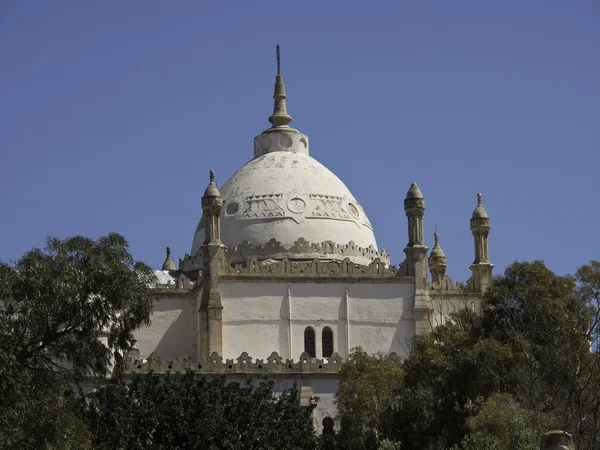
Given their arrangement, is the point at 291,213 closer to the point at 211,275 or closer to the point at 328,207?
the point at 328,207

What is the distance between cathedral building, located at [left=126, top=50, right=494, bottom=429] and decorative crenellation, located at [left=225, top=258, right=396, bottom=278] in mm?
41

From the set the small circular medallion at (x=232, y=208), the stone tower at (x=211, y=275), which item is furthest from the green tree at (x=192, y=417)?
the small circular medallion at (x=232, y=208)

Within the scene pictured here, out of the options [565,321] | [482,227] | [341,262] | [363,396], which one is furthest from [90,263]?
[482,227]

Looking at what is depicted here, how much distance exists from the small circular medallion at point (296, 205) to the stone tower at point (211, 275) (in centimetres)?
380

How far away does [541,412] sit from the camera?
4559 cm

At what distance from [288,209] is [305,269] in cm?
426

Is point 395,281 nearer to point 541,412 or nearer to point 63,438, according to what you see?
point 541,412

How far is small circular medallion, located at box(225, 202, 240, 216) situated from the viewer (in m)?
65.2

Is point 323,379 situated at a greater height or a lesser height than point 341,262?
lesser

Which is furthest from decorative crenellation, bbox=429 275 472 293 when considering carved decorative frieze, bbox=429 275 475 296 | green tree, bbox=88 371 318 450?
green tree, bbox=88 371 318 450

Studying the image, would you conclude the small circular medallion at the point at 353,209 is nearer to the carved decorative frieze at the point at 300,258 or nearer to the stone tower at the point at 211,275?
the carved decorative frieze at the point at 300,258

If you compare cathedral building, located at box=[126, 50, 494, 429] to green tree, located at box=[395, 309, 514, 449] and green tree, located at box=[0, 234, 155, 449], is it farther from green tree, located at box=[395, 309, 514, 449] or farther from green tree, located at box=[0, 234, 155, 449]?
green tree, located at box=[0, 234, 155, 449]

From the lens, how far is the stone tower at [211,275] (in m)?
59.9

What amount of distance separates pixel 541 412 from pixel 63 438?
1456 cm
